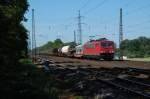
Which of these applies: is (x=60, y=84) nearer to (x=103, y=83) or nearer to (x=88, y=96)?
(x=103, y=83)

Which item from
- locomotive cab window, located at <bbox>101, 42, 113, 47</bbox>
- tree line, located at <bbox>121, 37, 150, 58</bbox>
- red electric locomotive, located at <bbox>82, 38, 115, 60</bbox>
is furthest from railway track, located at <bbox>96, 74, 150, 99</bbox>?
tree line, located at <bbox>121, 37, 150, 58</bbox>

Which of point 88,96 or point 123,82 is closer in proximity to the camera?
point 88,96

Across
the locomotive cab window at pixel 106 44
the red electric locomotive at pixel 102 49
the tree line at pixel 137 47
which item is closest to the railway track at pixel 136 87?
the red electric locomotive at pixel 102 49

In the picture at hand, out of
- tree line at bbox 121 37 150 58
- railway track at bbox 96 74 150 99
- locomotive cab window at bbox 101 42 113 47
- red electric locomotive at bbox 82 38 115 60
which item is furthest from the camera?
tree line at bbox 121 37 150 58

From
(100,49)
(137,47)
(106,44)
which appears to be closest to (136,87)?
(100,49)

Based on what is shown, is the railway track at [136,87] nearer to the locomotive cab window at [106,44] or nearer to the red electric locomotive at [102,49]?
the red electric locomotive at [102,49]

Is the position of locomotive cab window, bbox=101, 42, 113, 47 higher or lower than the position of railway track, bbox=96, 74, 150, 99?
higher

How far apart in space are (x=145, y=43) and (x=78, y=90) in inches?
4028

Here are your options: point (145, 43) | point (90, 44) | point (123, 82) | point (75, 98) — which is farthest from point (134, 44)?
point (75, 98)

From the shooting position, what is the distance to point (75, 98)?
687 inches

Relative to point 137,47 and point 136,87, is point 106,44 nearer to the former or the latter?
point 136,87

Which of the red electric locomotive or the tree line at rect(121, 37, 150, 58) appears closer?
the red electric locomotive

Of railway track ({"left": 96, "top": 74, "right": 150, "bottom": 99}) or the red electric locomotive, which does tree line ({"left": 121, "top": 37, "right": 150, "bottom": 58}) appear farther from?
railway track ({"left": 96, "top": 74, "right": 150, "bottom": 99})

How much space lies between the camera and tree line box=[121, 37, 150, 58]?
10226cm
